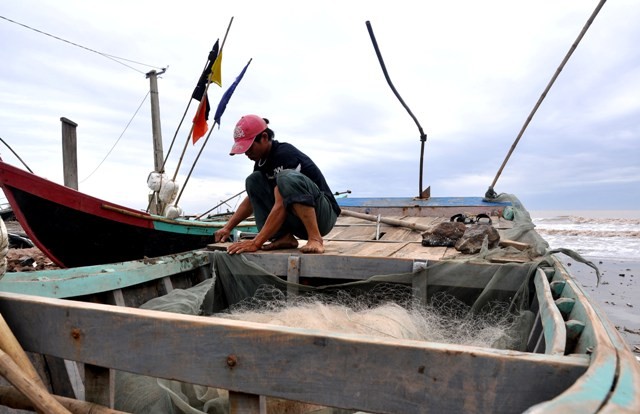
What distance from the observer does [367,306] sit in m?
2.54

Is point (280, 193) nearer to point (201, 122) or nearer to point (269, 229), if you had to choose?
point (269, 229)

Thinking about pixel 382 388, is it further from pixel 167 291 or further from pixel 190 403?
pixel 167 291

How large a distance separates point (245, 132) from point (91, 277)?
1.50 m

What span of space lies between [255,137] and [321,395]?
7.89 feet

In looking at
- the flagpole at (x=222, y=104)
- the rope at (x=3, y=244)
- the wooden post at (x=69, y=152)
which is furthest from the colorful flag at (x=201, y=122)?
the rope at (x=3, y=244)

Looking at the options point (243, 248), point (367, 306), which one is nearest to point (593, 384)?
point (367, 306)

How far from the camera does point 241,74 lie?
880 centimetres

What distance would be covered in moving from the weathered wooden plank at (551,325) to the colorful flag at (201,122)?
7.98 metres

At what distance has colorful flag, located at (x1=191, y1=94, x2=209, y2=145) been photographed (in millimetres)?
8531

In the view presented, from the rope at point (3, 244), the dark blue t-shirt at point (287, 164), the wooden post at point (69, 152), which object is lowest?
the rope at point (3, 244)

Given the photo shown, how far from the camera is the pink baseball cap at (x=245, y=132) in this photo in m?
3.08

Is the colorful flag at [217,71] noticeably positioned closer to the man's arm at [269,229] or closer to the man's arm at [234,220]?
the man's arm at [234,220]

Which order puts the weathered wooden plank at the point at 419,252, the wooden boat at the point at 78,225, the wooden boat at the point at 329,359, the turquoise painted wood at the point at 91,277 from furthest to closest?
1. the wooden boat at the point at 78,225
2. the weathered wooden plank at the point at 419,252
3. the turquoise painted wood at the point at 91,277
4. the wooden boat at the point at 329,359

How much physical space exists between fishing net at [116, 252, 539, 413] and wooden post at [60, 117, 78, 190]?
7052 mm
